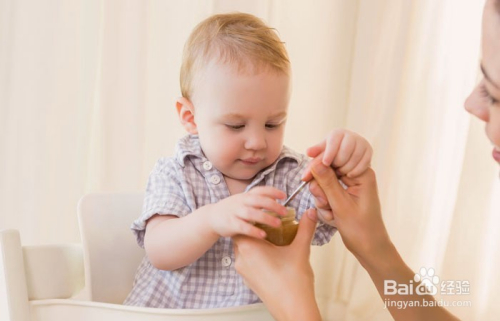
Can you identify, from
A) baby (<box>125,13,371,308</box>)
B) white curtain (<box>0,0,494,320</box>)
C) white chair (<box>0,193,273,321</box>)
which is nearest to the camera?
white chair (<box>0,193,273,321</box>)

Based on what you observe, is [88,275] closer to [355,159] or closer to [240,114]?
[240,114]

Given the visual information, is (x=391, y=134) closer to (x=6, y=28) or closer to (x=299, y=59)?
(x=299, y=59)

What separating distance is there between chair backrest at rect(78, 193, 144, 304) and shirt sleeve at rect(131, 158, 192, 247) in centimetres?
7

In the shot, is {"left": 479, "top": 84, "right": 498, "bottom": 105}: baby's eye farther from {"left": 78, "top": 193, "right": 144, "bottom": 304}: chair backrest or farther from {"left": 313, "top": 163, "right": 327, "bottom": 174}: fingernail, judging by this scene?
{"left": 78, "top": 193, "right": 144, "bottom": 304}: chair backrest

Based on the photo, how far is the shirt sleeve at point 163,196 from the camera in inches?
44.0

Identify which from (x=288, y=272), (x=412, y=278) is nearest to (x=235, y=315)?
(x=288, y=272)

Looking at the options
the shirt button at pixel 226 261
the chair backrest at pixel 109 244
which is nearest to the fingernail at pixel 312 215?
the shirt button at pixel 226 261

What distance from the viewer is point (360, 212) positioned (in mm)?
996

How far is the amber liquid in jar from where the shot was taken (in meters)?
0.95

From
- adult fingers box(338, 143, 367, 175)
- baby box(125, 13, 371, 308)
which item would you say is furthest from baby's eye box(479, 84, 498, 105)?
baby box(125, 13, 371, 308)

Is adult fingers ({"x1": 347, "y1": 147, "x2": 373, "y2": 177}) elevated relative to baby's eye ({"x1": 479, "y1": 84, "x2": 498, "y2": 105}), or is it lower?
lower

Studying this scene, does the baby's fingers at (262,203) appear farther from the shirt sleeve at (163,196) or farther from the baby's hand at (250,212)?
the shirt sleeve at (163,196)

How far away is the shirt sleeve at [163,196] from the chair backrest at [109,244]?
70 mm

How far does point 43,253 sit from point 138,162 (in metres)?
1.27
